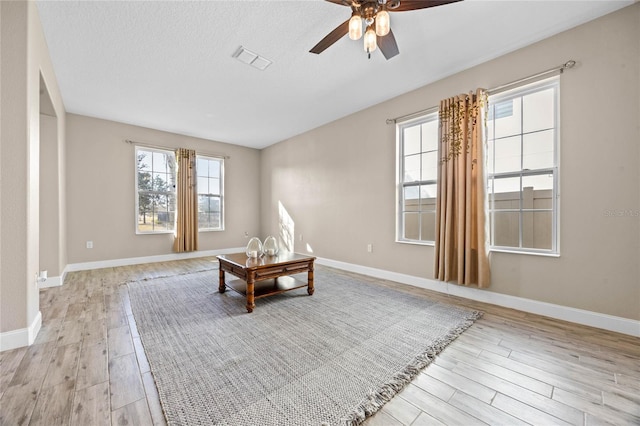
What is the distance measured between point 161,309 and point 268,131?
12.5 ft

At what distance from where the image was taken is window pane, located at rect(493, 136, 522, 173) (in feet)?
9.08

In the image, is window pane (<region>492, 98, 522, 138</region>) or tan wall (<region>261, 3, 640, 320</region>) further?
window pane (<region>492, 98, 522, 138</region>)

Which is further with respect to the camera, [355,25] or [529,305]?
[529,305]

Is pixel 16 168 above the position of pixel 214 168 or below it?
below

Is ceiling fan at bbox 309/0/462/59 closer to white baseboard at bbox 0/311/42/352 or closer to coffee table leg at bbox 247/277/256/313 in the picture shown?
coffee table leg at bbox 247/277/256/313

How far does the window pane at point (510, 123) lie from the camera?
276 centimetres

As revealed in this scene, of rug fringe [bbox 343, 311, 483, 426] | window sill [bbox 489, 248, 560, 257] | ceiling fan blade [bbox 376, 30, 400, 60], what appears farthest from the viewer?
window sill [bbox 489, 248, 560, 257]

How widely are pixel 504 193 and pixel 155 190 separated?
5824mm

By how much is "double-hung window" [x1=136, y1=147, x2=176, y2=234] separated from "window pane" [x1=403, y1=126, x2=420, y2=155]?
455cm

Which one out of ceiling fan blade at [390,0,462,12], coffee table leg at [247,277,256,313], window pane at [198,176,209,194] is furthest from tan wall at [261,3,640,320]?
window pane at [198,176,209,194]

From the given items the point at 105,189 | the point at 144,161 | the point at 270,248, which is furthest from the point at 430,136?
the point at 105,189

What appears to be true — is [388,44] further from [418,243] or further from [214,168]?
[214,168]

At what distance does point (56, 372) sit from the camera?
1.60 m

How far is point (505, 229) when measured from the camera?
2928 mm
